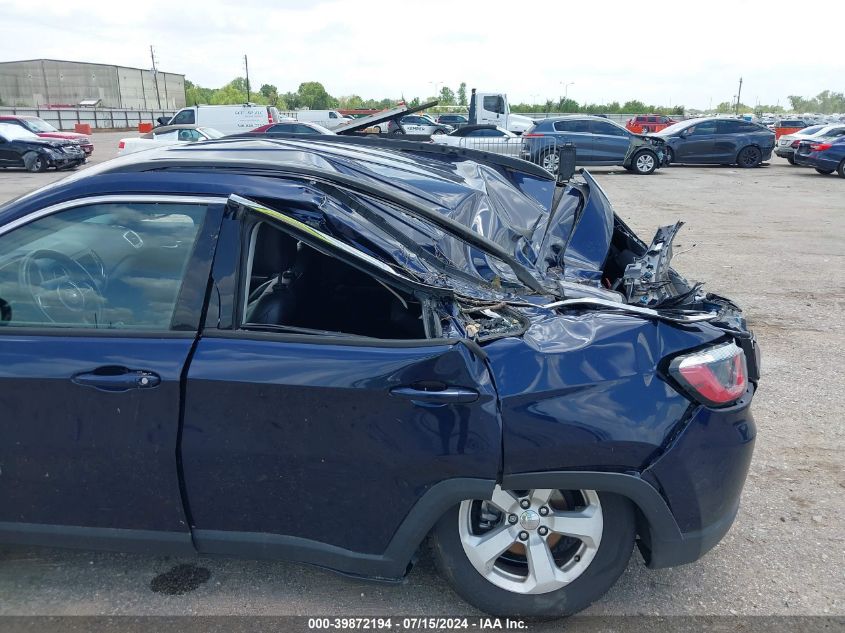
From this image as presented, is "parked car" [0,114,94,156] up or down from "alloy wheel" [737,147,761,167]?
up

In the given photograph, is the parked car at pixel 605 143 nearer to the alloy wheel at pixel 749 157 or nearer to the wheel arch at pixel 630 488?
the alloy wheel at pixel 749 157

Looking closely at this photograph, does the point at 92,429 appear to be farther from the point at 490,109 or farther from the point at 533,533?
the point at 490,109

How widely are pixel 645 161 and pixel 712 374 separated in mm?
19510

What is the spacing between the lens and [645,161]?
20391mm

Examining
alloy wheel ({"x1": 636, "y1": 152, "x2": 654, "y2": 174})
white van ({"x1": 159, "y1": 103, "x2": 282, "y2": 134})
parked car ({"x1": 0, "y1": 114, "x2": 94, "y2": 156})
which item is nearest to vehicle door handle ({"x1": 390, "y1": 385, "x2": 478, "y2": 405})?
alloy wheel ({"x1": 636, "y1": 152, "x2": 654, "y2": 174})

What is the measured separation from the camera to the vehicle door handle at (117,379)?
2.30 meters

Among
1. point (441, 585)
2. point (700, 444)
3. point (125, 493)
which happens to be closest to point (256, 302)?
point (125, 493)

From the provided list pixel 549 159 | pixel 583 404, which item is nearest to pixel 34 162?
pixel 549 159

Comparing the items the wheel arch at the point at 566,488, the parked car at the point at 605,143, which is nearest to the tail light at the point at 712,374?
the wheel arch at the point at 566,488

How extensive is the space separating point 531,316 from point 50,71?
105796mm

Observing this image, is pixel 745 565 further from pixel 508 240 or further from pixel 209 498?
pixel 209 498

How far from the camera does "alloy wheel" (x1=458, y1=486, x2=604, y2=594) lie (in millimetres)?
2422

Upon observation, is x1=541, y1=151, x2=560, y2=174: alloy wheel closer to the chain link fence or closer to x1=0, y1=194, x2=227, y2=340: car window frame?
the chain link fence

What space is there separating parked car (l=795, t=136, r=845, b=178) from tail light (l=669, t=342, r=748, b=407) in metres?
20.0
